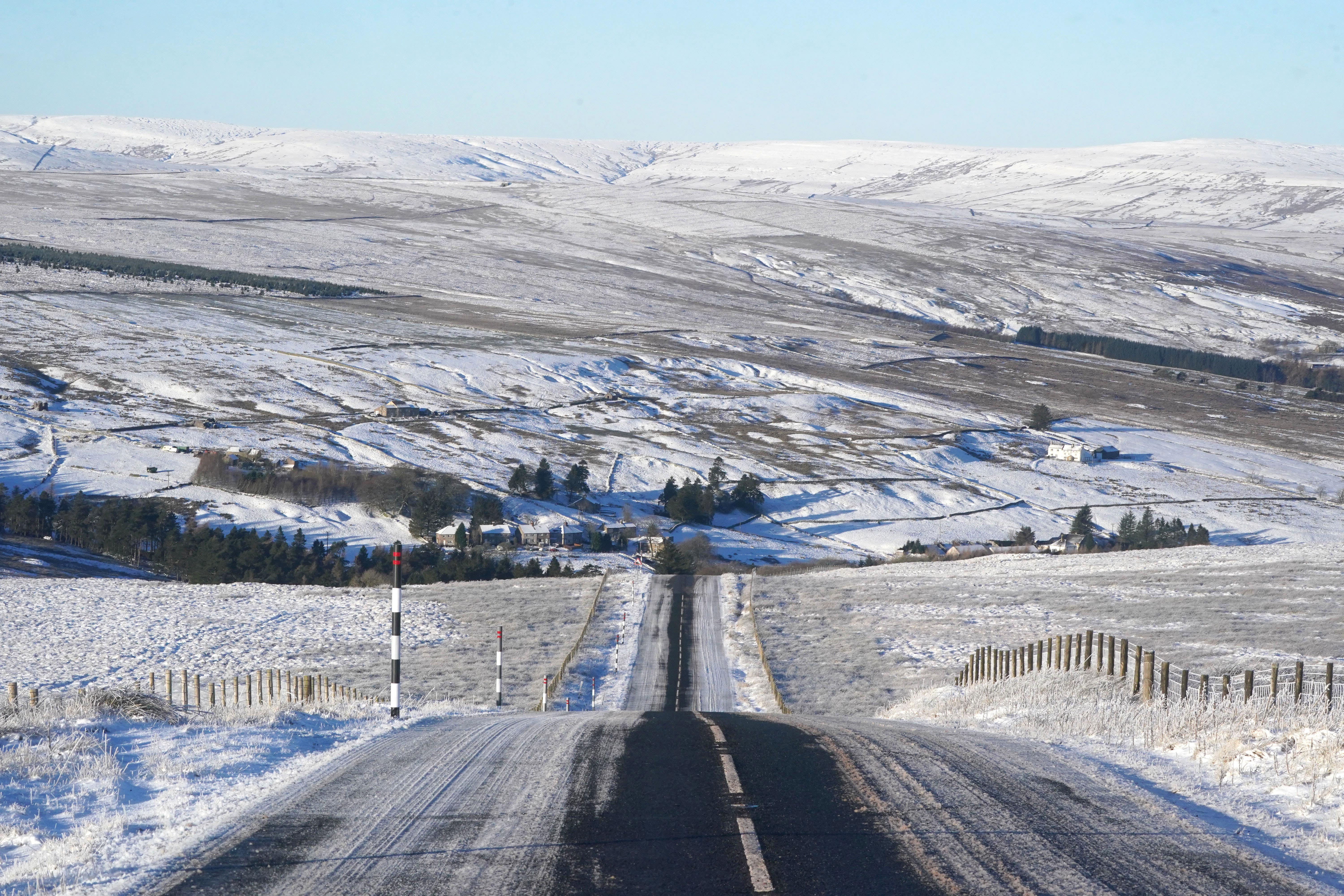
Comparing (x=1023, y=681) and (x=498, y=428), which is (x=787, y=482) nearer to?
(x=498, y=428)

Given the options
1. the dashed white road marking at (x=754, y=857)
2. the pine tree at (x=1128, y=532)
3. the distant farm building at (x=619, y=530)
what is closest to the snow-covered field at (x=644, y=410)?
the distant farm building at (x=619, y=530)

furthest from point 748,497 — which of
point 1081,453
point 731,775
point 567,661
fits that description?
point 731,775

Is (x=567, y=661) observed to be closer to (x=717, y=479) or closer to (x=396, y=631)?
(x=396, y=631)

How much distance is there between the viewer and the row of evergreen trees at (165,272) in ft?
524

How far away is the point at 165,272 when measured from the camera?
163500 mm

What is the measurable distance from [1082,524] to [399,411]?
5323cm

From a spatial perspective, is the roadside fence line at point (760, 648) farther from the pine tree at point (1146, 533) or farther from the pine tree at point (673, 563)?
the pine tree at point (1146, 533)

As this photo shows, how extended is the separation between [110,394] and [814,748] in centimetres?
9711

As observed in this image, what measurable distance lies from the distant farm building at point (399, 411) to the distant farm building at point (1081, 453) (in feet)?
170

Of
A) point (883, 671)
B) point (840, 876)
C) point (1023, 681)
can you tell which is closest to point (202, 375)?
point (883, 671)

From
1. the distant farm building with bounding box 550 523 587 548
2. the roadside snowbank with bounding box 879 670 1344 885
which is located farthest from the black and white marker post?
the distant farm building with bounding box 550 523 587 548

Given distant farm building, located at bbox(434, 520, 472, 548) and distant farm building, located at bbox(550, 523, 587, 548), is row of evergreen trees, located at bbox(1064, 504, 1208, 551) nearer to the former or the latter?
distant farm building, located at bbox(550, 523, 587, 548)

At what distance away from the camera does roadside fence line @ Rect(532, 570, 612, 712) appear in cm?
2300

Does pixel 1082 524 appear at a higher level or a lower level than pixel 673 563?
higher
